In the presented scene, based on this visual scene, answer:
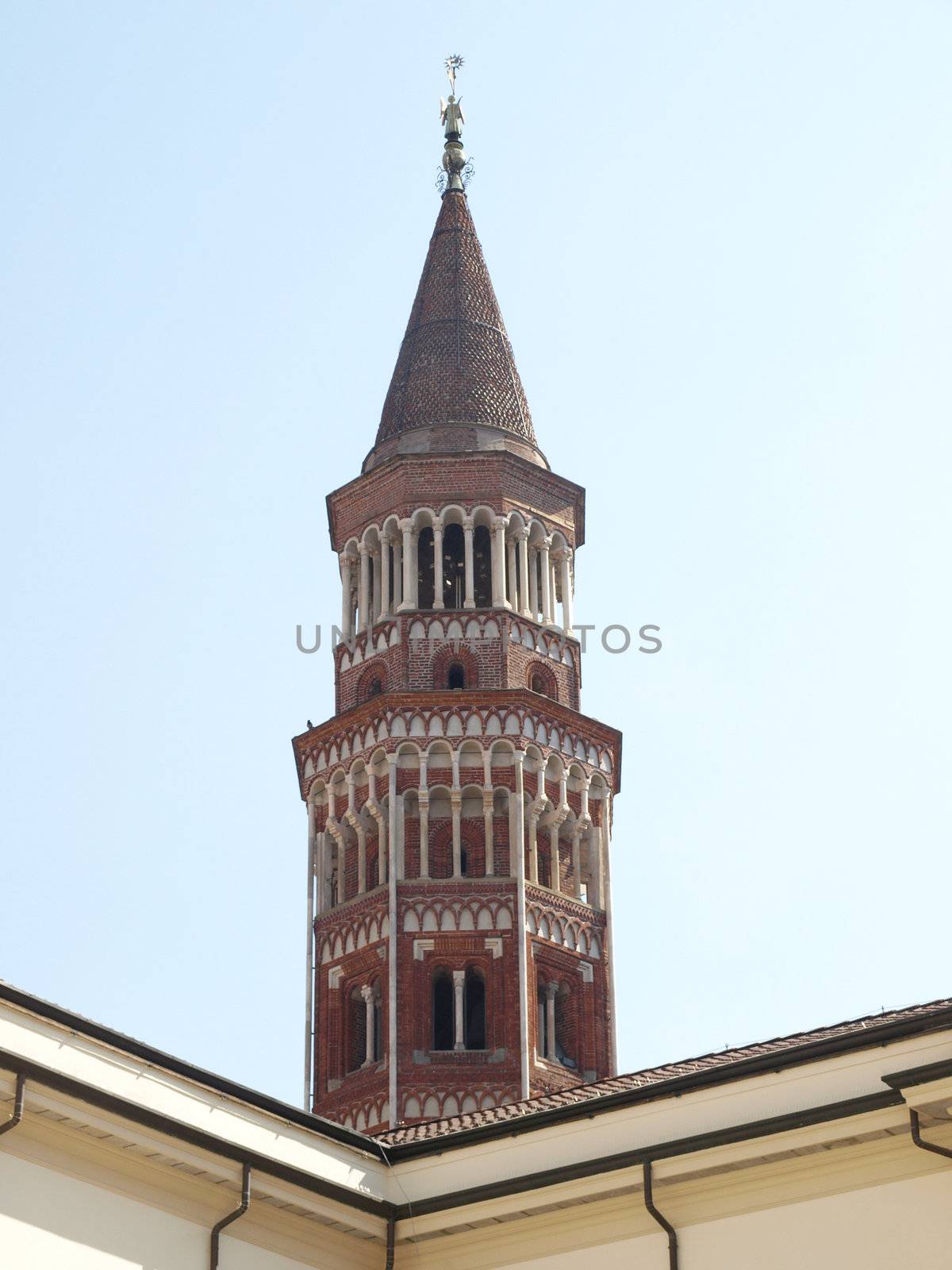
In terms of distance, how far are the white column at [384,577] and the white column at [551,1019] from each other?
8.19 metres

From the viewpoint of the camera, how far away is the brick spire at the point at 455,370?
46.8 metres

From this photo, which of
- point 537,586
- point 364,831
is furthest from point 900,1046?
point 537,586

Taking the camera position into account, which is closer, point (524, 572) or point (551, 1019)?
point (551, 1019)

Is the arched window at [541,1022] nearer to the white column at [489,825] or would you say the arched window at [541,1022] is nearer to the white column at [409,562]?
the white column at [489,825]

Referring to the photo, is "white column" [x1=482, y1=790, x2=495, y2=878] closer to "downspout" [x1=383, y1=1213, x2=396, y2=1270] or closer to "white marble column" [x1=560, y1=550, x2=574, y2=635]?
"white marble column" [x1=560, y1=550, x2=574, y2=635]

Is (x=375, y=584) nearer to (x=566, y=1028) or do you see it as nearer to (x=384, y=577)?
(x=384, y=577)

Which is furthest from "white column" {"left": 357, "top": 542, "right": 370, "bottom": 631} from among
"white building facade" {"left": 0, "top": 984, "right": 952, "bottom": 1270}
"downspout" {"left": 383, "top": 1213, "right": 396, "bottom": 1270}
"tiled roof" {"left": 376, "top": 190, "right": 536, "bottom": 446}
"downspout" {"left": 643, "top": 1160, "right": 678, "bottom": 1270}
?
"downspout" {"left": 643, "top": 1160, "right": 678, "bottom": 1270}

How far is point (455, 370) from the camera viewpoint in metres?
48.4

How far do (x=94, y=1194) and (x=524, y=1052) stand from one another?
1890 centimetres

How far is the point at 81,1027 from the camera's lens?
2162 centimetres

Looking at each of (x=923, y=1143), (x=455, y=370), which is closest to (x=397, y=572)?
(x=455, y=370)

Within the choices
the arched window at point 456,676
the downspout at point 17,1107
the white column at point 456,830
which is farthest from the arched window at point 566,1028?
the downspout at point 17,1107

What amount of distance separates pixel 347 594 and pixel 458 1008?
9.83 metres

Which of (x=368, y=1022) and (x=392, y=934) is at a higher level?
(x=392, y=934)
